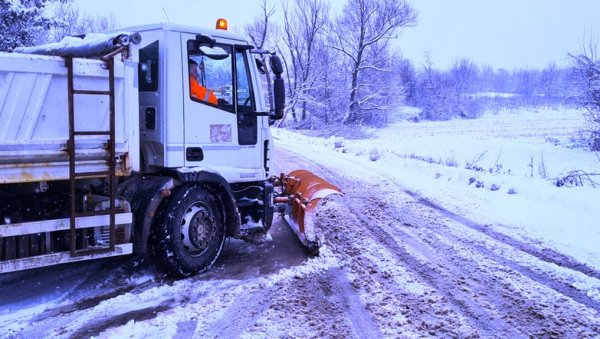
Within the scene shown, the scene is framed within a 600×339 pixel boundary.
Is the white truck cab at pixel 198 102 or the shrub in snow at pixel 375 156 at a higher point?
the white truck cab at pixel 198 102

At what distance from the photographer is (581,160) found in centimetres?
2244

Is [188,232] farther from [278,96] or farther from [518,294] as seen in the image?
[518,294]

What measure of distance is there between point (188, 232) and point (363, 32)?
44.2m

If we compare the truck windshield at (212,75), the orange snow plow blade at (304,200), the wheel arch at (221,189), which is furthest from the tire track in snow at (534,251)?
the truck windshield at (212,75)

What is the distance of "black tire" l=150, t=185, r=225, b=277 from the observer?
5.42 m

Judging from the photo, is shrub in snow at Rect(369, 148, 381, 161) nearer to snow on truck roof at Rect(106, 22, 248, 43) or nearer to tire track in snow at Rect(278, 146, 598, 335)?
tire track in snow at Rect(278, 146, 598, 335)

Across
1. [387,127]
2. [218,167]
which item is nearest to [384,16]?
[387,127]

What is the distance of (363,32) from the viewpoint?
47.1 m

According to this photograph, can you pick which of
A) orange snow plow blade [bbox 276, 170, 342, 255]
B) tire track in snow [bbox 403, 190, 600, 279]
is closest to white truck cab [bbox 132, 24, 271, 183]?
orange snow plow blade [bbox 276, 170, 342, 255]

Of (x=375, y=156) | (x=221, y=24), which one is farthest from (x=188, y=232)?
(x=375, y=156)

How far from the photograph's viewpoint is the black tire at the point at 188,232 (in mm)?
5424

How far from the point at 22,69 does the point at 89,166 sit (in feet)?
3.34

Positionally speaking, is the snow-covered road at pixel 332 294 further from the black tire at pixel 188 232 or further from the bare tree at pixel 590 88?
the bare tree at pixel 590 88

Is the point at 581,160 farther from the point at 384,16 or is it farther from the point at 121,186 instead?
the point at 384,16
